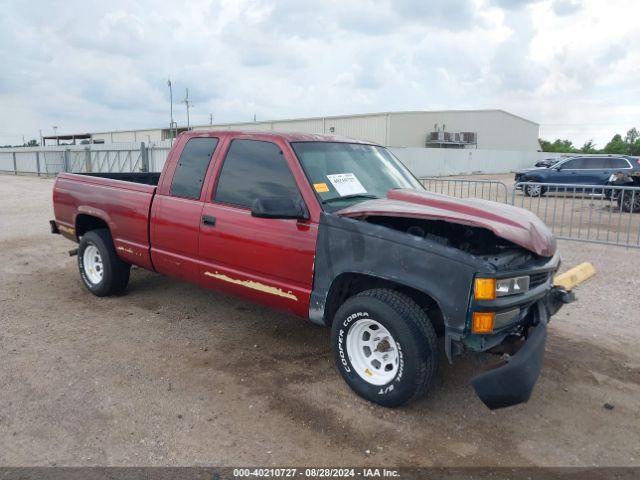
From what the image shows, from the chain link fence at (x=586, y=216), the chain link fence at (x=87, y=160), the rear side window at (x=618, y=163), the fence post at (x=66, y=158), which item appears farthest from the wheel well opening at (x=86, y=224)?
the fence post at (x=66, y=158)

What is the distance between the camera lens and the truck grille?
346 centimetres

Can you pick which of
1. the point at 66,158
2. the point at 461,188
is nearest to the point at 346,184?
the point at 461,188

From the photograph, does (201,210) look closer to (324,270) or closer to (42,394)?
(324,270)

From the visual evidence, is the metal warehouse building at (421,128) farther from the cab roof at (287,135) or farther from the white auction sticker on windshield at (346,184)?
the white auction sticker on windshield at (346,184)

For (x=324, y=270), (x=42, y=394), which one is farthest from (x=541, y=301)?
(x=42, y=394)

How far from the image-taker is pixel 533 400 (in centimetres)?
376

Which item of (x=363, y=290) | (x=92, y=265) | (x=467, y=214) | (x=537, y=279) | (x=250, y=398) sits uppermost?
(x=467, y=214)

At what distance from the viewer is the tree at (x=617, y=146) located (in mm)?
72406

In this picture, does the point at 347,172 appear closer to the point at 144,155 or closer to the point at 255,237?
the point at 255,237

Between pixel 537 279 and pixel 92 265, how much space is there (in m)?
4.80

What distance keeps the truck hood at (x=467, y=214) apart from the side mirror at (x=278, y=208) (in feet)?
0.96

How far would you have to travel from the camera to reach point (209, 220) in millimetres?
4430

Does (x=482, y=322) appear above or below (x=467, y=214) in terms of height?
below

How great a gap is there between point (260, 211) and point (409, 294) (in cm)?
120
